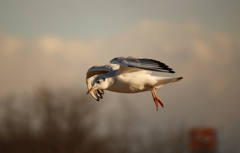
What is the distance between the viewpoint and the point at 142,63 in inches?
350

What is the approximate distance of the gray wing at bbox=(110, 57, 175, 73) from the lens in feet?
28.2

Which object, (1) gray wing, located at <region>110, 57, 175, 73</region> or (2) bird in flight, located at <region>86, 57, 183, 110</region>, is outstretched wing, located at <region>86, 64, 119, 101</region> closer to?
(2) bird in flight, located at <region>86, 57, 183, 110</region>

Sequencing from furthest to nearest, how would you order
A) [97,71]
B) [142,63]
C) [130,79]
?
[97,71] → [130,79] → [142,63]

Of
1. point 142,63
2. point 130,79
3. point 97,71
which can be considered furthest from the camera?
point 97,71

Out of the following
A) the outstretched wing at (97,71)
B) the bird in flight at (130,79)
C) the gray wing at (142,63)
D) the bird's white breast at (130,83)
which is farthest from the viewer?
the outstretched wing at (97,71)

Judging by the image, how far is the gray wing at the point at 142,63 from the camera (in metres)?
8.59

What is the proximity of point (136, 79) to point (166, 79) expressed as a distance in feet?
2.51

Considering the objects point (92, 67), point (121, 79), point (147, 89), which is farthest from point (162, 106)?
point (92, 67)

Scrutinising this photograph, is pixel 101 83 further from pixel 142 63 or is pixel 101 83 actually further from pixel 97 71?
pixel 97 71

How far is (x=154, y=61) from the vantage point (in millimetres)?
8930

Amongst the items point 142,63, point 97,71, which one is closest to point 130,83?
point 142,63

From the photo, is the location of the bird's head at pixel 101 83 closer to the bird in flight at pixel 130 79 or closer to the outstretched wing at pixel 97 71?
the bird in flight at pixel 130 79

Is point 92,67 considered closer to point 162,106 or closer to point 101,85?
point 101,85

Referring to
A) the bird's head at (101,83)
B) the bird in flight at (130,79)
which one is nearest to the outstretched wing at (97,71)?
the bird in flight at (130,79)
